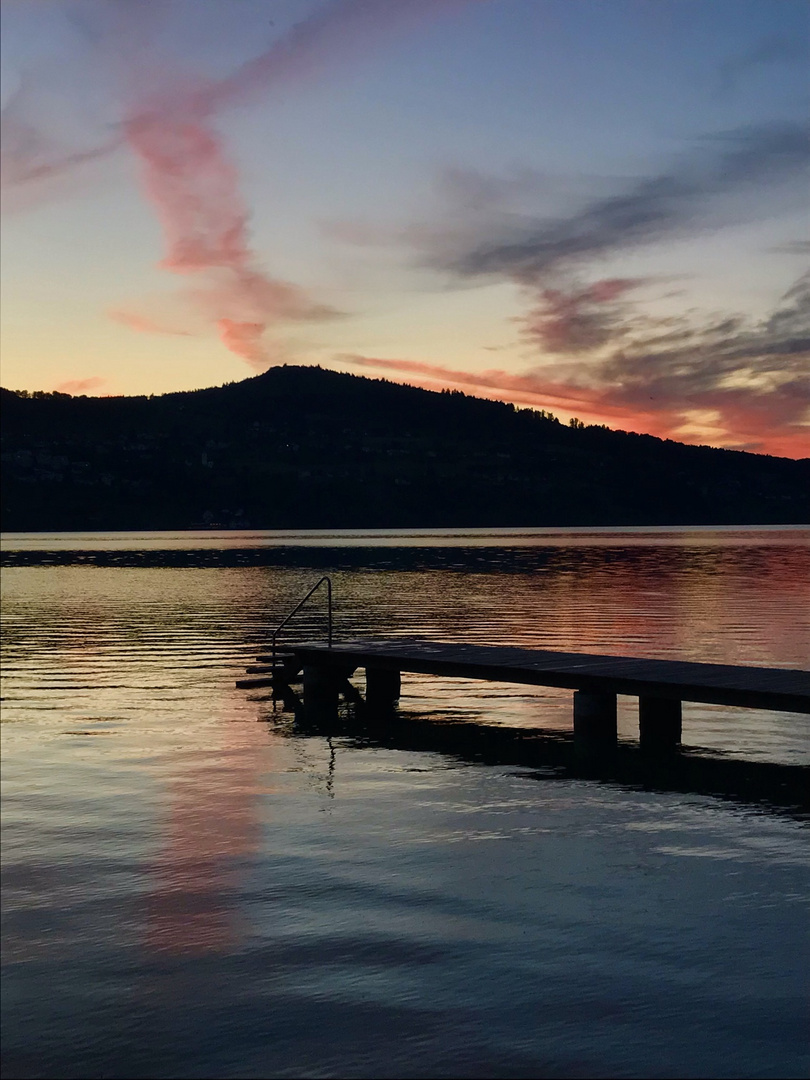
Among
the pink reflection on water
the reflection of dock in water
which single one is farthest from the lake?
the reflection of dock in water

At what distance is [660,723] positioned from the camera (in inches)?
815

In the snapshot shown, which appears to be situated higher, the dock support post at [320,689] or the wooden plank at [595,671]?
the wooden plank at [595,671]

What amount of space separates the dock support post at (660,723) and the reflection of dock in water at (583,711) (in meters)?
0.02

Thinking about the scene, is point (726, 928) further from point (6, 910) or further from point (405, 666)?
point (405, 666)

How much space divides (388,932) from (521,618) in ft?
121

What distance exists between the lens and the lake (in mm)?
8945

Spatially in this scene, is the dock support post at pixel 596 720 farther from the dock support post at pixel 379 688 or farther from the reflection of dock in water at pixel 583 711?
the dock support post at pixel 379 688

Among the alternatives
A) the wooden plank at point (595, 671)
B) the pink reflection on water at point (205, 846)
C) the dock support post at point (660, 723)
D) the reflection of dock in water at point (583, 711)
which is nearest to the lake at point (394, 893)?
the pink reflection on water at point (205, 846)

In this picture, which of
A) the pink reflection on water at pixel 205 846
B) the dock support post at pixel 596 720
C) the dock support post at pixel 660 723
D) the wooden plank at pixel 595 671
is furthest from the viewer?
the dock support post at pixel 596 720

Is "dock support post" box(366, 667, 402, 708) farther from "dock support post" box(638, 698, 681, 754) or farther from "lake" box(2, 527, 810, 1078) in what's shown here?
"dock support post" box(638, 698, 681, 754)

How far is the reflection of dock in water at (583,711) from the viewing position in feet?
59.7

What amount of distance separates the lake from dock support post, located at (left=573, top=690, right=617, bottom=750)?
48 centimetres

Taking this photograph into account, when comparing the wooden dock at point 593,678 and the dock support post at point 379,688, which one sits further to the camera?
the dock support post at point 379,688

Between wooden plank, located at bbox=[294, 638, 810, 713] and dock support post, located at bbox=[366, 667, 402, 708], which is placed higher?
wooden plank, located at bbox=[294, 638, 810, 713]
